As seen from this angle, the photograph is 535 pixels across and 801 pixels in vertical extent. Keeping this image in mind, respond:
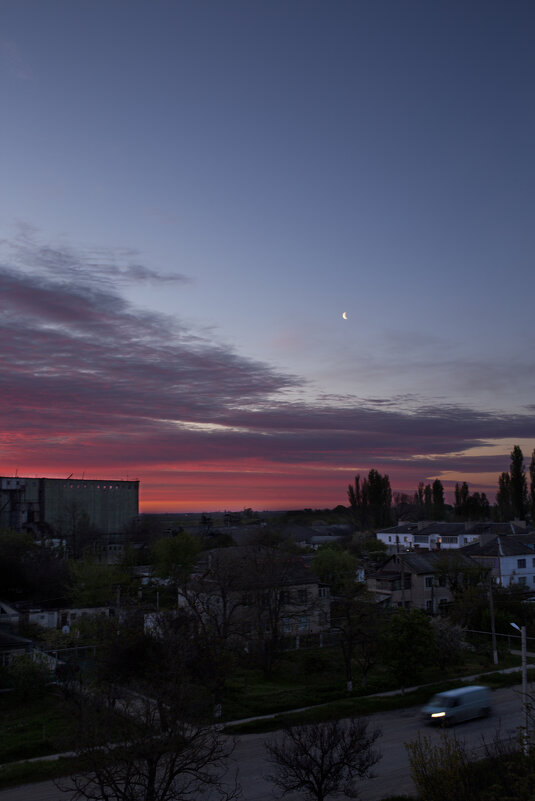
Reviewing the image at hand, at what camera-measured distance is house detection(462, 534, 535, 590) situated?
61.5 metres

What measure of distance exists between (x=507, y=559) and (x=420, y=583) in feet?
45.9

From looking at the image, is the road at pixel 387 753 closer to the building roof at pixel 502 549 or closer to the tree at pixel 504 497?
the building roof at pixel 502 549

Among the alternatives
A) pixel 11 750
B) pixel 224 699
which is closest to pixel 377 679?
pixel 224 699

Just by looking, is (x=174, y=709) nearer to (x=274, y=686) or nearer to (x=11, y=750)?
(x=11, y=750)

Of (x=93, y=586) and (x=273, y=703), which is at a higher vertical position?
(x=93, y=586)

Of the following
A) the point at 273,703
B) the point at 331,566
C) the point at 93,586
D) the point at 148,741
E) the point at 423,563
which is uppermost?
the point at 148,741

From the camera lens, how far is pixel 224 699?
30672mm

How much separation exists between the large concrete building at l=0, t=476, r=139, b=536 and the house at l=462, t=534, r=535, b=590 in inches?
2094

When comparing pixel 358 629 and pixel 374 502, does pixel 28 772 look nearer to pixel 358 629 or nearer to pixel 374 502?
pixel 358 629

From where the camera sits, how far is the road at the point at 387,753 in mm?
19875

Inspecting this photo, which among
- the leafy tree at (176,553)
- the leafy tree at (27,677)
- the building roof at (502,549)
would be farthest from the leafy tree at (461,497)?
the leafy tree at (27,677)

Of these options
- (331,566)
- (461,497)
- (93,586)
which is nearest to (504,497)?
(461,497)

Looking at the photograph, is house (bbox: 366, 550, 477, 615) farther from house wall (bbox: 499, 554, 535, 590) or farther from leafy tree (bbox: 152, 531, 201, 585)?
leafy tree (bbox: 152, 531, 201, 585)

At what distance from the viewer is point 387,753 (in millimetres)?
23484
